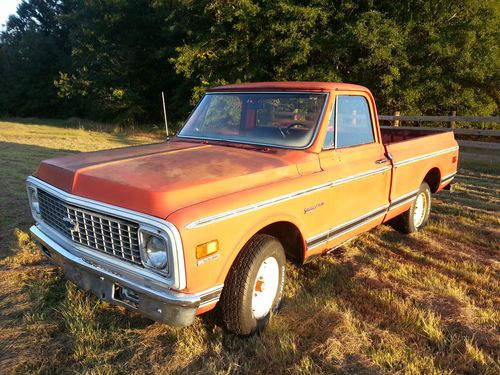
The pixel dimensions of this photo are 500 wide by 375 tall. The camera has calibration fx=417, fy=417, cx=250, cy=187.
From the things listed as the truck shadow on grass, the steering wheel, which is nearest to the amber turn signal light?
the steering wheel

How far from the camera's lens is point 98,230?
9.01 ft

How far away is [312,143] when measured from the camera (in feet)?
11.8

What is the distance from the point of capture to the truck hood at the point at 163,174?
2.56 meters

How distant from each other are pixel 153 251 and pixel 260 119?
6.34 ft

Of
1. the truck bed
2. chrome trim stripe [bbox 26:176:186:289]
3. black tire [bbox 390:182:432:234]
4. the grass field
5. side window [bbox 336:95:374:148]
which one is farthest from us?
the truck bed

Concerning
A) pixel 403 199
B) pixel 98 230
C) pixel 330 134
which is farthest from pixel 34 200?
pixel 403 199

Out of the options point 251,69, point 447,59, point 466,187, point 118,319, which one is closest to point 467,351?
point 118,319

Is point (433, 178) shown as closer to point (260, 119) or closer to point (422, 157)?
point (422, 157)

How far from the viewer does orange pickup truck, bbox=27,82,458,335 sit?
2.49 metres

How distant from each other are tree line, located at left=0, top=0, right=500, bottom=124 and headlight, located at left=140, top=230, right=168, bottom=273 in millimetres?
13550

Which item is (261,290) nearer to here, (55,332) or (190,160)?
(190,160)

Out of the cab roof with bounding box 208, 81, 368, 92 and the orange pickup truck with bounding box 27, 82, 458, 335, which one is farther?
the cab roof with bounding box 208, 81, 368, 92

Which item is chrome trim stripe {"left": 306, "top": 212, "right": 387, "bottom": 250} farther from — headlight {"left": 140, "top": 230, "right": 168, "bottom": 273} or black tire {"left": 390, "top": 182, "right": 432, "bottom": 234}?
headlight {"left": 140, "top": 230, "right": 168, "bottom": 273}

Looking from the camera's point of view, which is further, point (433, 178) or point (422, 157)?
point (433, 178)
